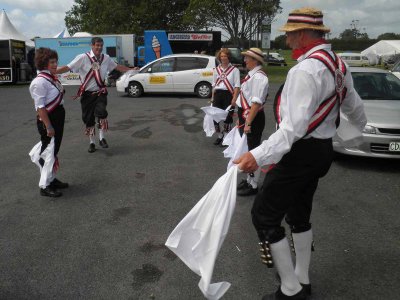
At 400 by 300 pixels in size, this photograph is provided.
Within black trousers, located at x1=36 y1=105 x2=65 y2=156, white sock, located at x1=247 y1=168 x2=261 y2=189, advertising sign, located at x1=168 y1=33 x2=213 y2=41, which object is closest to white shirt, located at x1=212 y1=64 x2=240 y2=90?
white sock, located at x1=247 y1=168 x2=261 y2=189

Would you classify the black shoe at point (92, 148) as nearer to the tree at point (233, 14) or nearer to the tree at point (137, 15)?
the tree at point (233, 14)

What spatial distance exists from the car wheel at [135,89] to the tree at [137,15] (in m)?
21.7

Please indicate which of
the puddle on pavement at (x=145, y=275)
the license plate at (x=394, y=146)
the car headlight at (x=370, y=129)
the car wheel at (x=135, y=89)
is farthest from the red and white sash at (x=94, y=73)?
the car wheel at (x=135, y=89)

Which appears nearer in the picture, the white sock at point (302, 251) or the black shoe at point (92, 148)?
the white sock at point (302, 251)

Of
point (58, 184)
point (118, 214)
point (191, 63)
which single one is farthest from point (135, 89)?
point (118, 214)

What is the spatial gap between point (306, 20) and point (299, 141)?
0.74 m

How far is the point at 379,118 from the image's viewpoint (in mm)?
6273

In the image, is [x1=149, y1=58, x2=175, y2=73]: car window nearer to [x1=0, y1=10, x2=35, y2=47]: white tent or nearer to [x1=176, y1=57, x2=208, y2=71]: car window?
[x1=176, y1=57, x2=208, y2=71]: car window

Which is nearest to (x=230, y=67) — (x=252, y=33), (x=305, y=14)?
(x=305, y=14)

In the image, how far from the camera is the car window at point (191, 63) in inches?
644

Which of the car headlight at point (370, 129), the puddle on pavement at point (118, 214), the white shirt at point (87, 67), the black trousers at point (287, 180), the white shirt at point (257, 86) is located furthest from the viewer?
the white shirt at point (87, 67)

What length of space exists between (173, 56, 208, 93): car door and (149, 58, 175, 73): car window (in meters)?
0.23

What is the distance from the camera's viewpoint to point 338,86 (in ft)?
8.44

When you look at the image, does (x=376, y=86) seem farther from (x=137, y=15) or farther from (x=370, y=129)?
(x=137, y=15)
